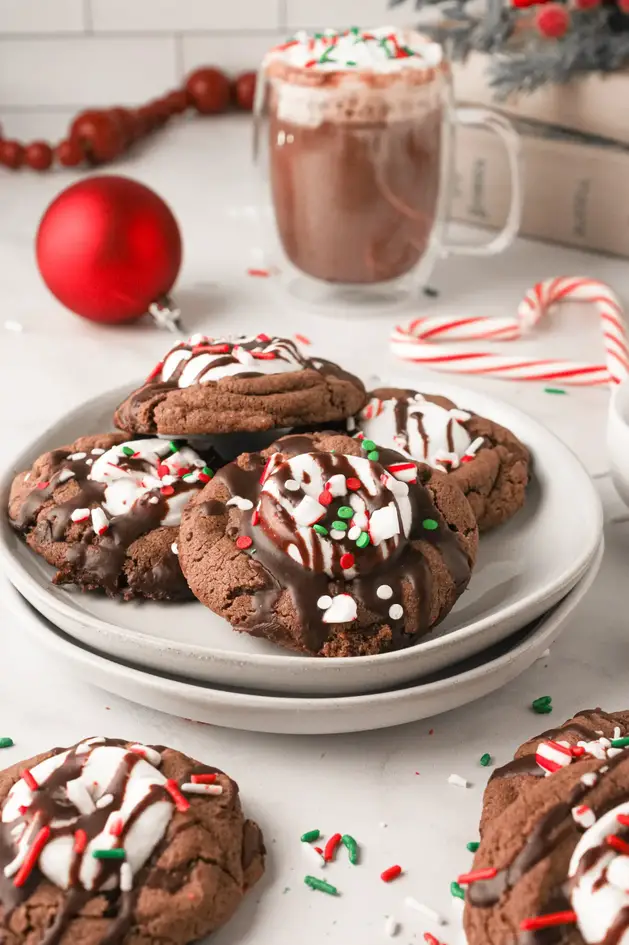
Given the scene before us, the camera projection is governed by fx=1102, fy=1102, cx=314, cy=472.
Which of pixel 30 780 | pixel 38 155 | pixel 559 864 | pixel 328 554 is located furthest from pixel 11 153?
pixel 559 864

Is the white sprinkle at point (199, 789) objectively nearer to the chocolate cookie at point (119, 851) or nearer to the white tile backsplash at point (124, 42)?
the chocolate cookie at point (119, 851)

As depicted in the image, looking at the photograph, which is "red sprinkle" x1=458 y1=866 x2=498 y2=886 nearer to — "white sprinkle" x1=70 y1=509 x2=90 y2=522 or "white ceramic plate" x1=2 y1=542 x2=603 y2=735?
"white ceramic plate" x1=2 y1=542 x2=603 y2=735

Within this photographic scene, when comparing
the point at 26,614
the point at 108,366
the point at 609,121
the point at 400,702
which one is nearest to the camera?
the point at 400,702

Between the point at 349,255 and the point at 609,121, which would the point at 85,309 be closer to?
the point at 349,255

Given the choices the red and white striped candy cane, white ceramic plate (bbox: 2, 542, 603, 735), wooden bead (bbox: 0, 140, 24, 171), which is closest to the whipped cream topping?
the red and white striped candy cane

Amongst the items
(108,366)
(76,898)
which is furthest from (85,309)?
(76,898)

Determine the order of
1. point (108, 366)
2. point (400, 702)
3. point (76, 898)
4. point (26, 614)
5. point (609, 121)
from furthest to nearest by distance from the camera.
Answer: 1. point (609, 121)
2. point (108, 366)
3. point (26, 614)
4. point (400, 702)
5. point (76, 898)

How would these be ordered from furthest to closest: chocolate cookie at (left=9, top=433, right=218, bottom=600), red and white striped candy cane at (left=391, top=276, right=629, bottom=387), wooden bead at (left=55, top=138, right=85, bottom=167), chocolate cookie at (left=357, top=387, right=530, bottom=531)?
wooden bead at (left=55, top=138, right=85, bottom=167) → red and white striped candy cane at (left=391, top=276, right=629, bottom=387) → chocolate cookie at (left=357, top=387, right=530, bottom=531) → chocolate cookie at (left=9, top=433, right=218, bottom=600)
